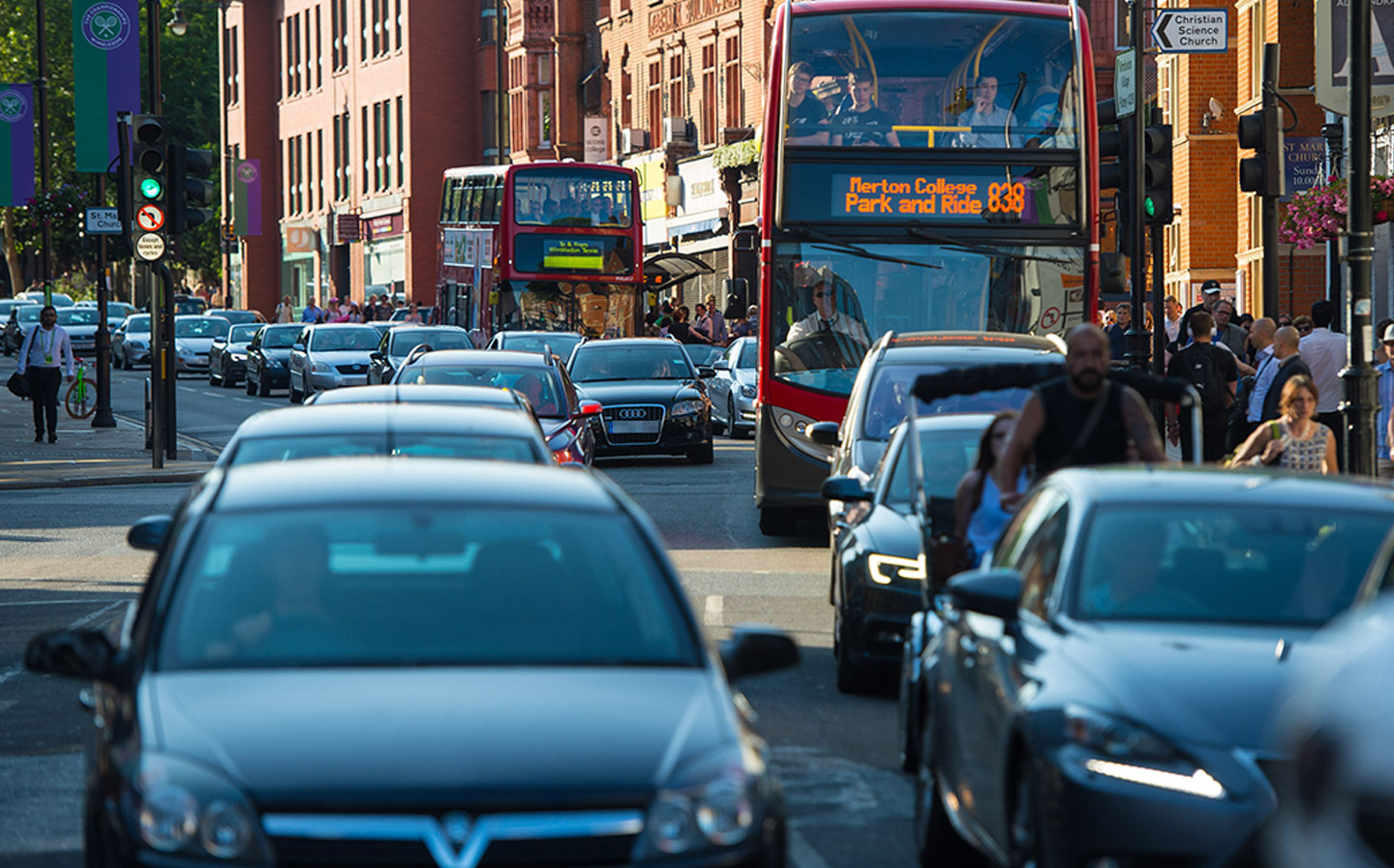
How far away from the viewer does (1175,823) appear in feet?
17.4

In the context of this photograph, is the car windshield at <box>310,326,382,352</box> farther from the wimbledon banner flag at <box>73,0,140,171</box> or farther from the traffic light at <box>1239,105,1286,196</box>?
the traffic light at <box>1239,105,1286,196</box>

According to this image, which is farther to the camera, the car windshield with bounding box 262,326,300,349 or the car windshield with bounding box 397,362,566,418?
the car windshield with bounding box 262,326,300,349

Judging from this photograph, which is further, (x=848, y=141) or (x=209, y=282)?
(x=209, y=282)

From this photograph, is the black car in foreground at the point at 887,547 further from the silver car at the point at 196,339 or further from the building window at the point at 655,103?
the building window at the point at 655,103

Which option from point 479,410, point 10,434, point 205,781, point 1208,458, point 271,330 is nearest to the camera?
point 205,781

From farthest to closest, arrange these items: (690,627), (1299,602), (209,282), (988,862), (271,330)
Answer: (209,282) → (271,330) → (988,862) → (1299,602) → (690,627)

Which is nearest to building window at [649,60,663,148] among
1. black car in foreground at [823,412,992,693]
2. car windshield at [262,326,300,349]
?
→ car windshield at [262,326,300,349]

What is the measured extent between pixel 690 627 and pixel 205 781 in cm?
137

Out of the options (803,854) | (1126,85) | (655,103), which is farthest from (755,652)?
(655,103)

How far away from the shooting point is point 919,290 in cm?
1817

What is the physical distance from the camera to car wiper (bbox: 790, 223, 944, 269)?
17984mm

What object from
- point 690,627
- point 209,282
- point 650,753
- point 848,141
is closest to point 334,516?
point 690,627

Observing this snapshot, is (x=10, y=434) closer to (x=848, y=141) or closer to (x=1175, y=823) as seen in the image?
(x=848, y=141)

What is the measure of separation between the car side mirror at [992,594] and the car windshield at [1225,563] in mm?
172
